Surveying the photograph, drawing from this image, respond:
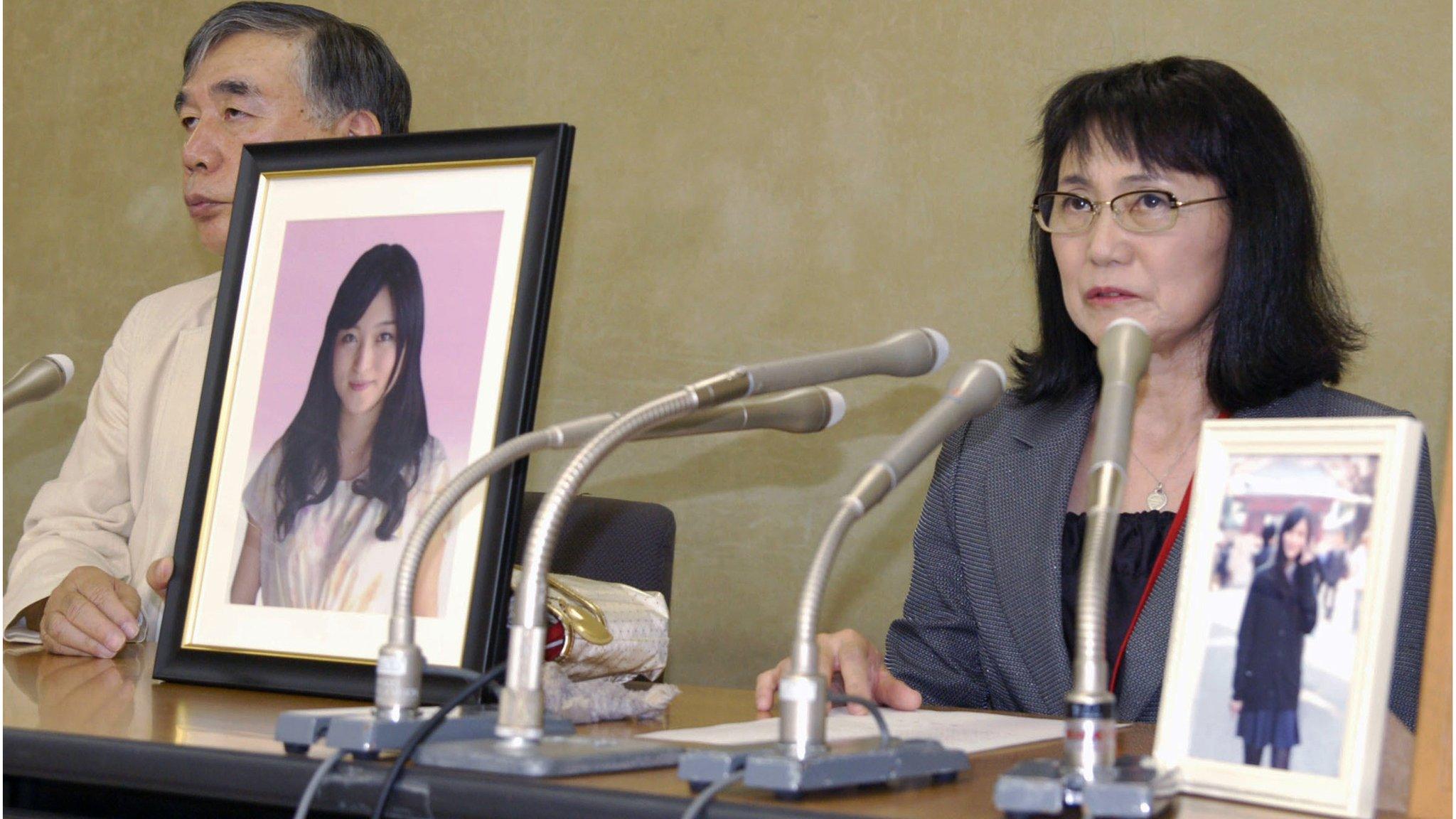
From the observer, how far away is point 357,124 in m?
2.01

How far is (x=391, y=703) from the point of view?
0.86 meters

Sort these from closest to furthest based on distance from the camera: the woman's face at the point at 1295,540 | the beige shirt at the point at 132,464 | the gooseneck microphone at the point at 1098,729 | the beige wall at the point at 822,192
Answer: the gooseneck microphone at the point at 1098,729 < the woman's face at the point at 1295,540 < the beige shirt at the point at 132,464 < the beige wall at the point at 822,192

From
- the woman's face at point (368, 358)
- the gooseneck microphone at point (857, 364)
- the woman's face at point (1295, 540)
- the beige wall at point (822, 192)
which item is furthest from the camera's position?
the beige wall at point (822, 192)

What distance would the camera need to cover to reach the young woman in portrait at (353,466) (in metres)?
1.13

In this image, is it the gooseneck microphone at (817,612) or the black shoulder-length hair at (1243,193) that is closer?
the gooseneck microphone at (817,612)

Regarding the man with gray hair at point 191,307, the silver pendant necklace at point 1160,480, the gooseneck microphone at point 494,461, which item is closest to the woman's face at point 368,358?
the gooseneck microphone at point 494,461

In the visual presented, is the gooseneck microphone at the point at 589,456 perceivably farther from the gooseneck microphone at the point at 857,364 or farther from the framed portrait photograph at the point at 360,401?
the framed portrait photograph at the point at 360,401

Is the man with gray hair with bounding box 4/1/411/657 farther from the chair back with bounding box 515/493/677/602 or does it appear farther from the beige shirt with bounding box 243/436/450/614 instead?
the beige shirt with bounding box 243/436/450/614

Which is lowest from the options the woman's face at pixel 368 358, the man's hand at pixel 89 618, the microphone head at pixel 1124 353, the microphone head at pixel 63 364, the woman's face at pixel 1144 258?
the man's hand at pixel 89 618

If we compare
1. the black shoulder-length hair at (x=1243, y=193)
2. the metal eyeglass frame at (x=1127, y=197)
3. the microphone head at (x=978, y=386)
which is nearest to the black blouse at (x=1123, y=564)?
the black shoulder-length hair at (x=1243, y=193)

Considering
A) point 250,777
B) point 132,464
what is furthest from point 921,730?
point 132,464

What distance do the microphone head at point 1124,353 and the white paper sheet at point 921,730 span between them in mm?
243

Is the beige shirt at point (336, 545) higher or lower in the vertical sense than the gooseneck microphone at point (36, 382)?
lower

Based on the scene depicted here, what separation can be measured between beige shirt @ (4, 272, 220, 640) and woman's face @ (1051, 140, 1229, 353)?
1.01 metres
